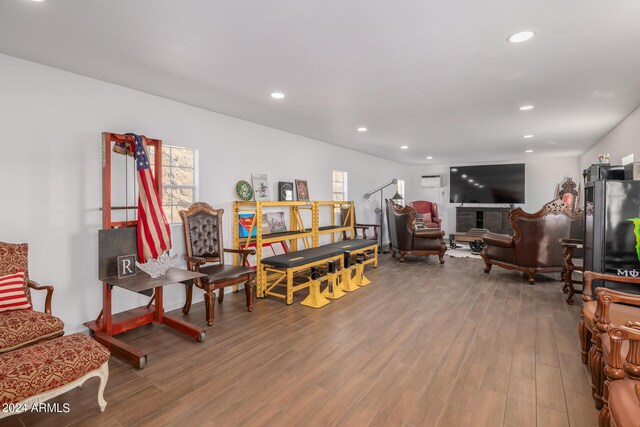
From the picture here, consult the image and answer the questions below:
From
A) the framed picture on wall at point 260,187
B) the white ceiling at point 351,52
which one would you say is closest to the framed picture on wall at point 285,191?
the framed picture on wall at point 260,187

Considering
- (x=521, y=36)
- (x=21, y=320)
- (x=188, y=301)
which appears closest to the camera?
(x=21, y=320)

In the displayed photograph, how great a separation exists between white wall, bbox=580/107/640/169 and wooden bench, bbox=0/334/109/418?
595cm

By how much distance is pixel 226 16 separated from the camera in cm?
204

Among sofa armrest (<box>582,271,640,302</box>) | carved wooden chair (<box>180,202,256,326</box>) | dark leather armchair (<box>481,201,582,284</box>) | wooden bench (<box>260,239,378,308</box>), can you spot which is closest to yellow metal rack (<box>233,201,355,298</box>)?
wooden bench (<box>260,239,378,308</box>)

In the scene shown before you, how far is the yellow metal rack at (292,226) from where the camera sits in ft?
14.1

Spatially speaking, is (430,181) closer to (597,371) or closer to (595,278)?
(595,278)

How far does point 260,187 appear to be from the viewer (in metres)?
4.95

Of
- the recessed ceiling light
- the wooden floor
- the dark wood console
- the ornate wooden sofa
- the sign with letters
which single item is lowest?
the wooden floor

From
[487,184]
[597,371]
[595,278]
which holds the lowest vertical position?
[597,371]

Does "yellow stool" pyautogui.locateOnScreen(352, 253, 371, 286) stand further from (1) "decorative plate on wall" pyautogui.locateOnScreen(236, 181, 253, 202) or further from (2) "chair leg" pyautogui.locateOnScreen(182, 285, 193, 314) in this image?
(2) "chair leg" pyautogui.locateOnScreen(182, 285, 193, 314)

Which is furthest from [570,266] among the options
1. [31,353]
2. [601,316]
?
[31,353]

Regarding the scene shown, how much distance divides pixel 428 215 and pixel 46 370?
8.99m

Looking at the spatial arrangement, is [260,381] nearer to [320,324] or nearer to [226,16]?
[320,324]

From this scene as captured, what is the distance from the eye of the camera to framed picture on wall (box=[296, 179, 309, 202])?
573 cm
